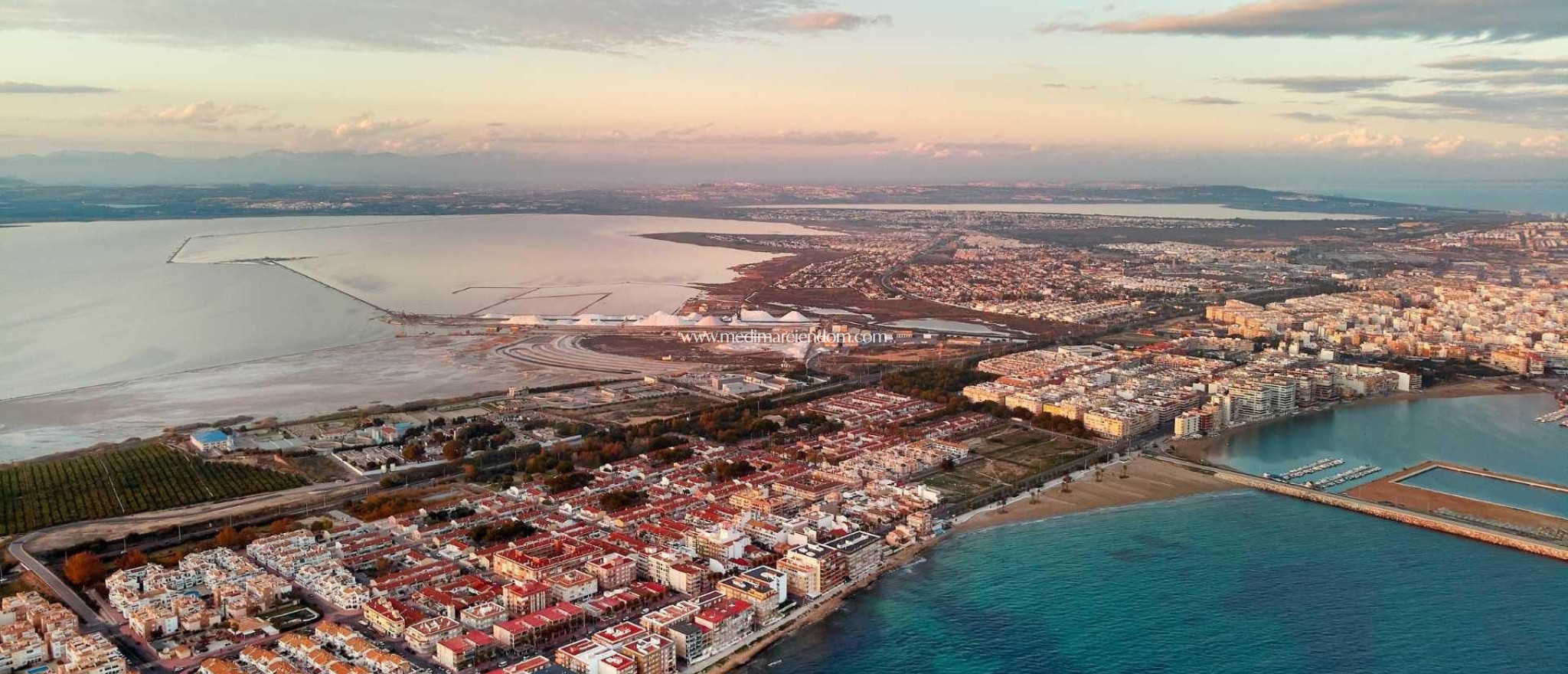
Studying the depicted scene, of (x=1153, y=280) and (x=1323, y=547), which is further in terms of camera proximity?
(x=1153, y=280)

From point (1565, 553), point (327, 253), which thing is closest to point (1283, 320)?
point (1565, 553)

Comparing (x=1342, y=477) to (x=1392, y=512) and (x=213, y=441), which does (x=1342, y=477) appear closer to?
(x=1392, y=512)

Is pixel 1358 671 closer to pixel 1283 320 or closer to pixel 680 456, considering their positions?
pixel 680 456

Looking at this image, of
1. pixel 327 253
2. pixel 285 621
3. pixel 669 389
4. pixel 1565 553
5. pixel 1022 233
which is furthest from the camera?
pixel 1022 233

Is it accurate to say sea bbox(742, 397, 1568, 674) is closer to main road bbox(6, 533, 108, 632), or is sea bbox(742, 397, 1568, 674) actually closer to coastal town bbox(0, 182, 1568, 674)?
coastal town bbox(0, 182, 1568, 674)

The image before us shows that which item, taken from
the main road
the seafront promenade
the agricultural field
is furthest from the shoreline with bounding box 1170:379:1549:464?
the main road
